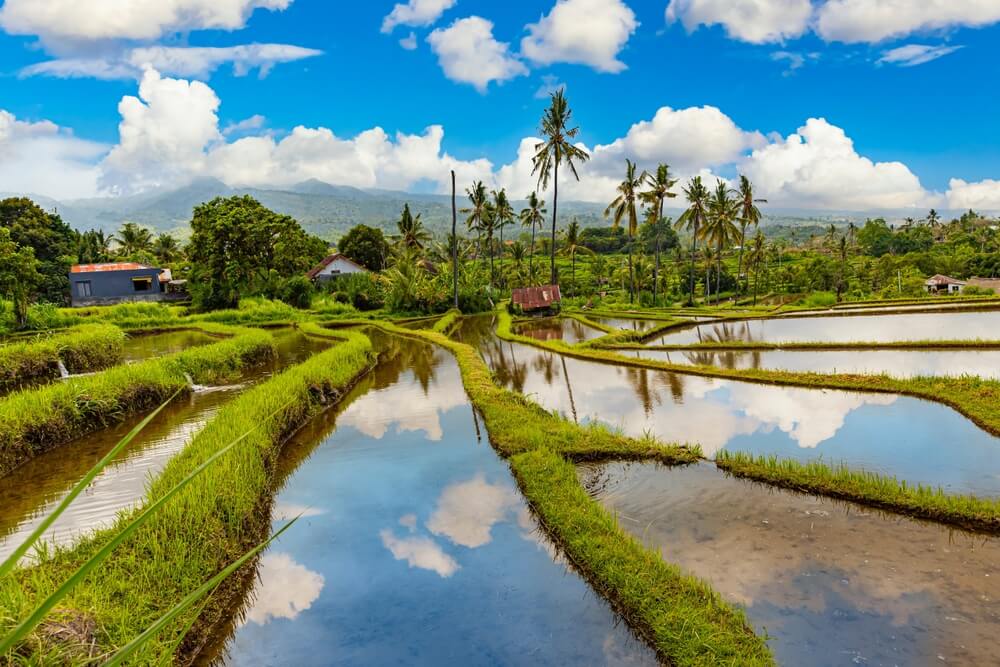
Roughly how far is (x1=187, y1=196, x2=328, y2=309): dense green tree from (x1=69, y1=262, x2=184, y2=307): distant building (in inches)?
273

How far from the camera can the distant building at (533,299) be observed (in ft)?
107

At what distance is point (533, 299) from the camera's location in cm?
3262

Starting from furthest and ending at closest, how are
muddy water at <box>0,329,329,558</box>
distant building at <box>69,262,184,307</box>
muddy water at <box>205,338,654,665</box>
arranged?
distant building at <box>69,262,184,307</box>, muddy water at <box>0,329,329,558</box>, muddy water at <box>205,338,654,665</box>

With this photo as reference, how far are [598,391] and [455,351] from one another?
23.5 feet

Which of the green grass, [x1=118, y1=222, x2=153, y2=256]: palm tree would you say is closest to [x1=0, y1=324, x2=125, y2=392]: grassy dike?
the green grass

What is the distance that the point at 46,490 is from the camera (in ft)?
25.8

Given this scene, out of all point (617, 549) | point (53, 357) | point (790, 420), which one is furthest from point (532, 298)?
point (617, 549)

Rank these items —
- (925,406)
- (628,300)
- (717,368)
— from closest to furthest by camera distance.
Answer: (925,406) → (717,368) → (628,300)

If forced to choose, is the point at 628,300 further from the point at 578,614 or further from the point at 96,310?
the point at 578,614

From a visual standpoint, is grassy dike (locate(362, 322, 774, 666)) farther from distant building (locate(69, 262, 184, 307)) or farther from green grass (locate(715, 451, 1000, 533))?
distant building (locate(69, 262, 184, 307))

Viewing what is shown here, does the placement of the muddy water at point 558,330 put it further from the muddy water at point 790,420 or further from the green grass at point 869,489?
the green grass at point 869,489

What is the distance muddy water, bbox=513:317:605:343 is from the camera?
22.8 m

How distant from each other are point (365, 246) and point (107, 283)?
19938mm

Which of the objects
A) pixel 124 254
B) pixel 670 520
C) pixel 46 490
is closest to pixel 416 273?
pixel 46 490
